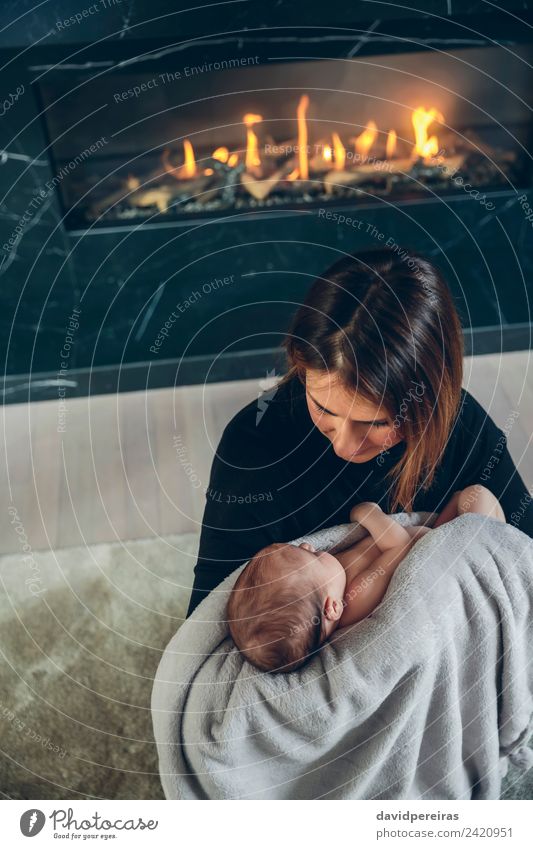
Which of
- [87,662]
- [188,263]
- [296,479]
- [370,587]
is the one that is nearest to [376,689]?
[370,587]

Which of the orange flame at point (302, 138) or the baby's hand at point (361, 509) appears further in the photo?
the orange flame at point (302, 138)

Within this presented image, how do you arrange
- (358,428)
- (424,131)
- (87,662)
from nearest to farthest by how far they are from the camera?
(358,428) < (87,662) < (424,131)

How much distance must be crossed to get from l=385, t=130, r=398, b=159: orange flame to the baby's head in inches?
29.6

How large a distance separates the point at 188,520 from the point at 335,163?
1.89ft

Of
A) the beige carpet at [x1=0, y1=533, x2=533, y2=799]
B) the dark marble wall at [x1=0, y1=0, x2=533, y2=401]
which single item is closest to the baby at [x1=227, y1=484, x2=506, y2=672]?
the beige carpet at [x1=0, y1=533, x2=533, y2=799]

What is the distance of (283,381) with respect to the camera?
2.55ft

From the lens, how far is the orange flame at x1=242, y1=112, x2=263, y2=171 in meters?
1.17

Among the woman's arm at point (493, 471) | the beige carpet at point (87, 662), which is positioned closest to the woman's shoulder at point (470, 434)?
the woman's arm at point (493, 471)

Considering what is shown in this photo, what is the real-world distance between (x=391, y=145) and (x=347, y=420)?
0.64m

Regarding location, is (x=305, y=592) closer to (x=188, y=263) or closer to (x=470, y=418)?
(x=470, y=418)

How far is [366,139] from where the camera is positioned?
3.92 feet

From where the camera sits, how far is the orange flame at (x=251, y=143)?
1.17 metres

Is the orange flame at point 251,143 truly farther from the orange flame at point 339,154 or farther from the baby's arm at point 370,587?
the baby's arm at point 370,587
